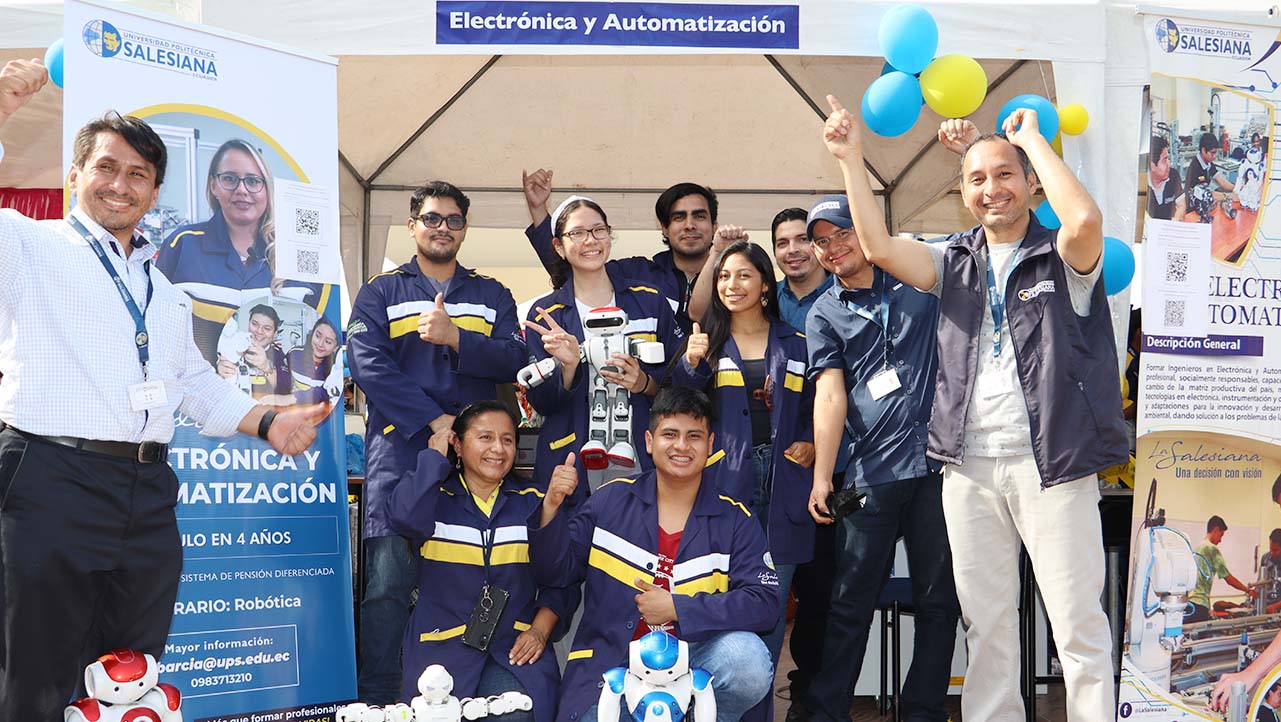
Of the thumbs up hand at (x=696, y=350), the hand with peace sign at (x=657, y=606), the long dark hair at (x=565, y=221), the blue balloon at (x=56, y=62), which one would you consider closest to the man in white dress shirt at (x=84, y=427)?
the blue balloon at (x=56, y=62)

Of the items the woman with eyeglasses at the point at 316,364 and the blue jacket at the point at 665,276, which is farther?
the blue jacket at the point at 665,276

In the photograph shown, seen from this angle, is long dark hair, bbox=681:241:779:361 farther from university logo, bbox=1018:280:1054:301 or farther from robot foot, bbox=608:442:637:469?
university logo, bbox=1018:280:1054:301

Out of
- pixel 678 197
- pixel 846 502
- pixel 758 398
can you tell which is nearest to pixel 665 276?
pixel 678 197

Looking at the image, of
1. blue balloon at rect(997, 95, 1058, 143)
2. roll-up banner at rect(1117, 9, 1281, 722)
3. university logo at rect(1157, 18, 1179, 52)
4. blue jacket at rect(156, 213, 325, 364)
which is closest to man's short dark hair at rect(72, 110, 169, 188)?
blue jacket at rect(156, 213, 325, 364)

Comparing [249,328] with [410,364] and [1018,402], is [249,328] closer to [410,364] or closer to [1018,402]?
[410,364]

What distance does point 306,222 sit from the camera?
3557 millimetres

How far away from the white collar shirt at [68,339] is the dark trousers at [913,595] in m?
2.10

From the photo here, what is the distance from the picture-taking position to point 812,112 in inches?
237

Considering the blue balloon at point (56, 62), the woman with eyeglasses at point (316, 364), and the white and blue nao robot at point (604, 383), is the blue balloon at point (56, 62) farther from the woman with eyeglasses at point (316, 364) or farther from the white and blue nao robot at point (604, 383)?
the white and blue nao robot at point (604, 383)

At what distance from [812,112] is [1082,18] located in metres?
2.33

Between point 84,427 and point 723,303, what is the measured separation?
6.68 feet

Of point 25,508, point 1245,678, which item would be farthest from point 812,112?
point 25,508

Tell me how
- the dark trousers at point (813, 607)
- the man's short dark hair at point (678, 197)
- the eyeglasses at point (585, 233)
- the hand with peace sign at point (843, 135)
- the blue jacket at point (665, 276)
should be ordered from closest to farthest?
the hand with peace sign at point (843, 135), the dark trousers at point (813, 607), the eyeglasses at point (585, 233), the blue jacket at point (665, 276), the man's short dark hair at point (678, 197)

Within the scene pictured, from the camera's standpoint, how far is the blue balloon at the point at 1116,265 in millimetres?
3557
